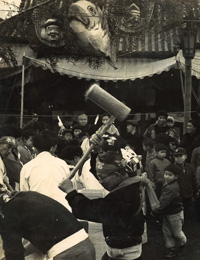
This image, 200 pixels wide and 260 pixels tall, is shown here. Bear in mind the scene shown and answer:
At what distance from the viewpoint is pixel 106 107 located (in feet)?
12.4

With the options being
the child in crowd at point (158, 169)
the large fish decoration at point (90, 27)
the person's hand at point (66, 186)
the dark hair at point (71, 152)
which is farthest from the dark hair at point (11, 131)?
the child in crowd at point (158, 169)

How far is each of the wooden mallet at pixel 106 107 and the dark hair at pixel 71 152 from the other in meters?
0.25

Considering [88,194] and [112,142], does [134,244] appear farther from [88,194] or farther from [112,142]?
[112,142]

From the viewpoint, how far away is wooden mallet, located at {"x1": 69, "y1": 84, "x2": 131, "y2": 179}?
3.76 metres

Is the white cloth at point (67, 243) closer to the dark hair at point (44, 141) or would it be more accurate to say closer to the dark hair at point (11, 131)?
the dark hair at point (44, 141)

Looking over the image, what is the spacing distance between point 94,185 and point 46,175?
44cm

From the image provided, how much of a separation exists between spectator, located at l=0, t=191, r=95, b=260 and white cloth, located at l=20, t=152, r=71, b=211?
2.8 inches

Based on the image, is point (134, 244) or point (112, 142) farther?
point (112, 142)

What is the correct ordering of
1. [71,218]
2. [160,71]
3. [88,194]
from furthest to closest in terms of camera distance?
[160,71] → [88,194] → [71,218]

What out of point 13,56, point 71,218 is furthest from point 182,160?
point 13,56

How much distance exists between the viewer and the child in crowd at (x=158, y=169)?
4.13 meters

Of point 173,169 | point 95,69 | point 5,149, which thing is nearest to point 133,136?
point 173,169

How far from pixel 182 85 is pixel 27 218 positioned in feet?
6.28

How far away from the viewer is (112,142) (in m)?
3.99
